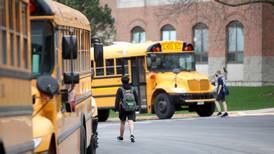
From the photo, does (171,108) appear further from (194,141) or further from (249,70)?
(249,70)

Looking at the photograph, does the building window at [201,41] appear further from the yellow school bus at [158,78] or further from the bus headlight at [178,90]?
the bus headlight at [178,90]

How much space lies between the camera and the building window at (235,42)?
2111 inches

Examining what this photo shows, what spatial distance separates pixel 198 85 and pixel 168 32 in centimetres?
2915

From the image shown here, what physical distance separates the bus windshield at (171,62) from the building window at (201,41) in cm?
2607

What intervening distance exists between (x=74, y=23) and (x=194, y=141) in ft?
25.1

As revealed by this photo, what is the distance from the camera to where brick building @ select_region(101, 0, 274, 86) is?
51.7 m

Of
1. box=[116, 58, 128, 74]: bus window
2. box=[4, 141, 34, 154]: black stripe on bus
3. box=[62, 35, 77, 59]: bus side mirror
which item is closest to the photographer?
box=[4, 141, 34, 154]: black stripe on bus

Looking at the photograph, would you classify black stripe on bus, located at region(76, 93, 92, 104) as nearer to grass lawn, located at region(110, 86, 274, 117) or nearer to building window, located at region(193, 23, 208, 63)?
grass lawn, located at region(110, 86, 274, 117)

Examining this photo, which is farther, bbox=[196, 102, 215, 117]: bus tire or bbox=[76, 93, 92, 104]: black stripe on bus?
bbox=[196, 102, 215, 117]: bus tire

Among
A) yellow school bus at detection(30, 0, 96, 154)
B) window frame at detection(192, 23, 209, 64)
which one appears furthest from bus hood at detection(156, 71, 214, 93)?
window frame at detection(192, 23, 209, 64)

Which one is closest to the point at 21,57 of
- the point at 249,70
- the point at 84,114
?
the point at 84,114

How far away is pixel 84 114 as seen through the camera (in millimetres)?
13445

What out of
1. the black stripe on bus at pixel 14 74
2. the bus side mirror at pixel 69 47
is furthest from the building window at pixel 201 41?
the black stripe on bus at pixel 14 74

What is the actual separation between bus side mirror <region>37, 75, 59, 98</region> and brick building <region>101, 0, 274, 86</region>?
4043 cm
